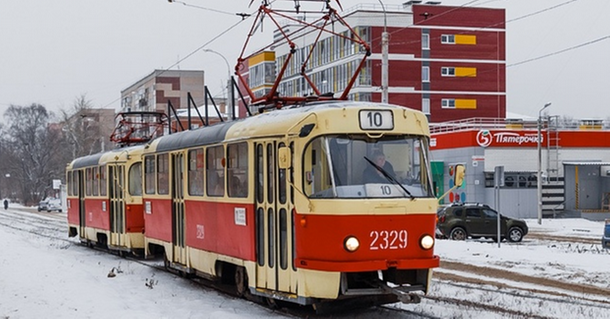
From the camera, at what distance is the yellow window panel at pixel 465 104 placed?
6919 cm

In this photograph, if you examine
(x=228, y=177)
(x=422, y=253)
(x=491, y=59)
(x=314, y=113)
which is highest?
(x=491, y=59)

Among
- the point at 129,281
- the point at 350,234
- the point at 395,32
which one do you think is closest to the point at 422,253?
the point at 350,234

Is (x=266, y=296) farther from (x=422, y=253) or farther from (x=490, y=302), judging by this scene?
(x=490, y=302)

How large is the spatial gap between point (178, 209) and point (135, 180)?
5.71 meters

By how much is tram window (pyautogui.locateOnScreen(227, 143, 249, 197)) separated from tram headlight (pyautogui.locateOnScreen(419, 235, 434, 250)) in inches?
113

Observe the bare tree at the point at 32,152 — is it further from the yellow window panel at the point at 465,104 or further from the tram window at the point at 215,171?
the tram window at the point at 215,171

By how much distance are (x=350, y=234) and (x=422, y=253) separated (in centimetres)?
108

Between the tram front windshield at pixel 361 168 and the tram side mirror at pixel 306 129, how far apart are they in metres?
0.14

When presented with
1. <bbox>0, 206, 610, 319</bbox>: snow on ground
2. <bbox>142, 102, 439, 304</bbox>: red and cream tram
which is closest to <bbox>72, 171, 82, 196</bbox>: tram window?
<bbox>0, 206, 610, 319</bbox>: snow on ground

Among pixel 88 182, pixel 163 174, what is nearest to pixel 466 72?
pixel 88 182

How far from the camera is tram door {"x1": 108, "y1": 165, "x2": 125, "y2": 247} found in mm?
23062

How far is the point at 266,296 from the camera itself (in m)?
12.4

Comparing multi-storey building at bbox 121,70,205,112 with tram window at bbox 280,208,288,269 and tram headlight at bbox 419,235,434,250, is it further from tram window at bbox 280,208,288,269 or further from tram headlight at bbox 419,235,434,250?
tram headlight at bbox 419,235,434,250

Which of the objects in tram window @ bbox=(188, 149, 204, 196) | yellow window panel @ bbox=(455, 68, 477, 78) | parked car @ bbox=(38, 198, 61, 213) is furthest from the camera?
parked car @ bbox=(38, 198, 61, 213)
